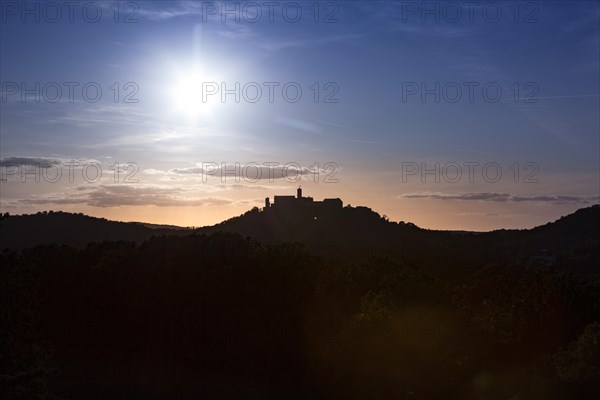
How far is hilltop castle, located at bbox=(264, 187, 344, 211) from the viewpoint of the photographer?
11975cm

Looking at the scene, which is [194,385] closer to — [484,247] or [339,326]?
[339,326]

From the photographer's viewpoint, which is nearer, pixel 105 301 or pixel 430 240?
pixel 105 301

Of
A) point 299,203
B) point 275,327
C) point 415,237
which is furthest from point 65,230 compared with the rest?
point 275,327

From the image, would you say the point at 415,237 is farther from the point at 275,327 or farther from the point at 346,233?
the point at 275,327

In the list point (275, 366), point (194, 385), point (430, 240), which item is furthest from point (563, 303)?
point (430, 240)

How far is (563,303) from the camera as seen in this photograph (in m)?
41.7

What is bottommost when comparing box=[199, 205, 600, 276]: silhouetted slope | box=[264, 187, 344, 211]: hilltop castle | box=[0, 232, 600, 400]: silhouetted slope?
box=[0, 232, 600, 400]: silhouetted slope

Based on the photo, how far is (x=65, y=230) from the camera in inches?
4368

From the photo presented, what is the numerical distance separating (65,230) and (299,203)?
44923 millimetres

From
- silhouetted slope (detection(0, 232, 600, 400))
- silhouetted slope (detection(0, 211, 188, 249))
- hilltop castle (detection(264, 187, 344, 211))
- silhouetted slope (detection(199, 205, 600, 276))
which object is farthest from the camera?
hilltop castle (detection(264, 187, 344, 211))

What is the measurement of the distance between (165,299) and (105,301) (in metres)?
6.60

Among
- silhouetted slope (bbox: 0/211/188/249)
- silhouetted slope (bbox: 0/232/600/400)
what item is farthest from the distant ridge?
silhouetted slope (bbox: 0/232/600/400)

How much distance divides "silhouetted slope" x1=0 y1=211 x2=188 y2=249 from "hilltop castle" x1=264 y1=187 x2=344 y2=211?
81.1ft

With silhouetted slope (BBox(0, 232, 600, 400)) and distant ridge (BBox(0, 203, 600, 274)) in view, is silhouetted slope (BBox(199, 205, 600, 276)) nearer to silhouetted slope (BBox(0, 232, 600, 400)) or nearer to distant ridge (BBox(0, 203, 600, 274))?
distant ridge (BBox(0, 203, 600, 274))
